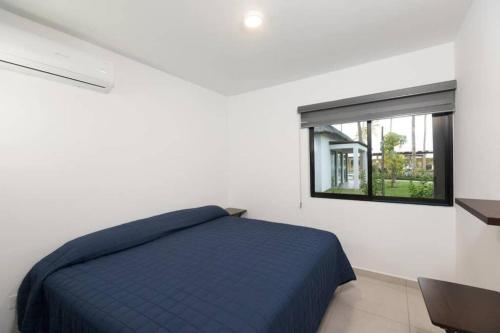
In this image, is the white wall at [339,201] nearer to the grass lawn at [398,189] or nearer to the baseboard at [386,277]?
the baseboard at [386,277]

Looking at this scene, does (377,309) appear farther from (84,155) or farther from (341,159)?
(84,155)

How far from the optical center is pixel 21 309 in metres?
1.54

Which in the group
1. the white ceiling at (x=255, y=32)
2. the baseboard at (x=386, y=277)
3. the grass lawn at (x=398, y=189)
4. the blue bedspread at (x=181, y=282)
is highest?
the white ceiling at (x=255, y=32)

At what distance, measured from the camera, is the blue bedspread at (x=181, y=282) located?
1.07 metres

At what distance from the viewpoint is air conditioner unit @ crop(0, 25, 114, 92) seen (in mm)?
1484

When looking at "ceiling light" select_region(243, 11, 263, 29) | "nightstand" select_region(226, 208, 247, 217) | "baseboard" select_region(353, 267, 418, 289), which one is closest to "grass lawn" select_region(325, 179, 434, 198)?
"baseboard" select_region(353, 267, 418, 289)

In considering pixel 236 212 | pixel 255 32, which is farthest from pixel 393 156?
pixel 236 212

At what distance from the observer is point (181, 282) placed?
1360 millimetres

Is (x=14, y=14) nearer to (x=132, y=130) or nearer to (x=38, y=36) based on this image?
(x=38, y=36)

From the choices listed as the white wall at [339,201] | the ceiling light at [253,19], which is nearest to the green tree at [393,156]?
the white wall at [339,201]

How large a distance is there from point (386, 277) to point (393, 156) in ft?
4.32

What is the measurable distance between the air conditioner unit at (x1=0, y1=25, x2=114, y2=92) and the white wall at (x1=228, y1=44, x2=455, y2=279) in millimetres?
1920

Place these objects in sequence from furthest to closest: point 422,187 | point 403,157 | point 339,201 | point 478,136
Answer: point 339,201 < point 403,157 < point 422,187 < point 478,136

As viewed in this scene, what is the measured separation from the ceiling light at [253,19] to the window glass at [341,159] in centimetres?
155
